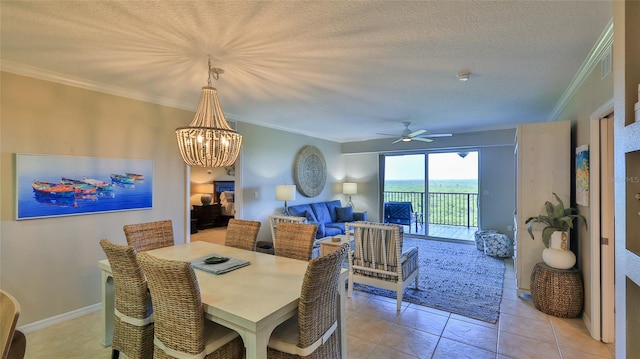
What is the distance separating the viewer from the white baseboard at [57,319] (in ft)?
8.84

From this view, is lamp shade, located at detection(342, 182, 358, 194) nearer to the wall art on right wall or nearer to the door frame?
the wall art on right wall

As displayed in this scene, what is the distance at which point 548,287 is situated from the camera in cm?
294

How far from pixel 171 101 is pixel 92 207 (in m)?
1.59

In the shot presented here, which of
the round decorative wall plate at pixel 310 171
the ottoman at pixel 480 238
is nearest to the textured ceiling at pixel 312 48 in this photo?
the round decorative wall plate at pixel 310 171

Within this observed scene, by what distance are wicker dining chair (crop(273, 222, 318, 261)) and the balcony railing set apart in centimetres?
501

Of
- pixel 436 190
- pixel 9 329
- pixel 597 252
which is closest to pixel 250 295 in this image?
pixel 9 329

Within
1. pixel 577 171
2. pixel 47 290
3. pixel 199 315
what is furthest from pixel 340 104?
pixel 47 290

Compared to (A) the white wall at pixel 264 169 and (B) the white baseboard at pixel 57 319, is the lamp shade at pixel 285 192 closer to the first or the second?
(A) the white wall at pixel 264 169

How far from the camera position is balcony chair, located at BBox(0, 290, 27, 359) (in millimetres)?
1158

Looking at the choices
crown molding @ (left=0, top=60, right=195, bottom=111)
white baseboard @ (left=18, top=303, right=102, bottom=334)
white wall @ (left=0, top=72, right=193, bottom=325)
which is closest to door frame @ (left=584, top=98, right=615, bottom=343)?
crown molding @ (left=0, top=60, right=195, bottom=111)

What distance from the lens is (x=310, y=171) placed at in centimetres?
631

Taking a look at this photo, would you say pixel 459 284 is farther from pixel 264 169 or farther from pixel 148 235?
pixel 148 235

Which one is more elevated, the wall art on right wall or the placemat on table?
the wall art on right wall

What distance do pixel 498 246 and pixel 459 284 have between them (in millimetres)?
1873
